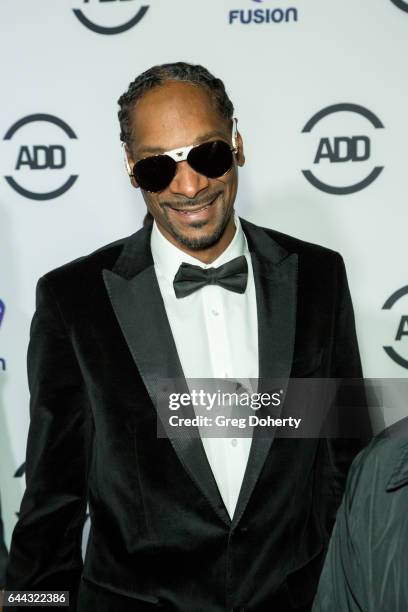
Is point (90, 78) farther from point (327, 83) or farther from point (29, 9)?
point (327, 83)

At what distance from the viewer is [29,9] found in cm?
247

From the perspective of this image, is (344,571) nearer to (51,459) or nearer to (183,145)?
(51,459)

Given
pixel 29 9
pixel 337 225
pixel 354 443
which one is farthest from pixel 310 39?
pixel 354 443

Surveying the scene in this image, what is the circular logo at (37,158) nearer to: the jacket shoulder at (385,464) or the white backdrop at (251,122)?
the white backdrop at (251,122)

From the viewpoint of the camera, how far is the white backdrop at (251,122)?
7.92ft

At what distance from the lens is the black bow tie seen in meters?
1.87

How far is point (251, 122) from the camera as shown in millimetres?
2438

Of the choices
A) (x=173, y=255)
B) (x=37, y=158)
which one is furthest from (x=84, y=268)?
(x=37, y=158)

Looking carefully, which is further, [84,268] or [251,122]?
[251,122]

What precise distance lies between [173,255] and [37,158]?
29.6 inches

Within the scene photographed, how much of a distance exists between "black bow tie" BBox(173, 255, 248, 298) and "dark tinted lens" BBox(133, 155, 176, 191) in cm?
18

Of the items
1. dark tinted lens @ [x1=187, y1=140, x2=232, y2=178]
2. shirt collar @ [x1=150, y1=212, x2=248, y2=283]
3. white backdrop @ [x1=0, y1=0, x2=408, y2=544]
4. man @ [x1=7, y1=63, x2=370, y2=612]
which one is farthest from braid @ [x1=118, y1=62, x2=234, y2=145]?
white backdrop @ [x1=0, y1=0, x2=408, y2=544]

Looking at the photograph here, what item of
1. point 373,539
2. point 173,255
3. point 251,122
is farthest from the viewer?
point 251,122

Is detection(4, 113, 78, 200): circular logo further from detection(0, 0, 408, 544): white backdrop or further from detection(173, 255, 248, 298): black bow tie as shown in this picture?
detection(173, 255, 248, 298): black bow tie
